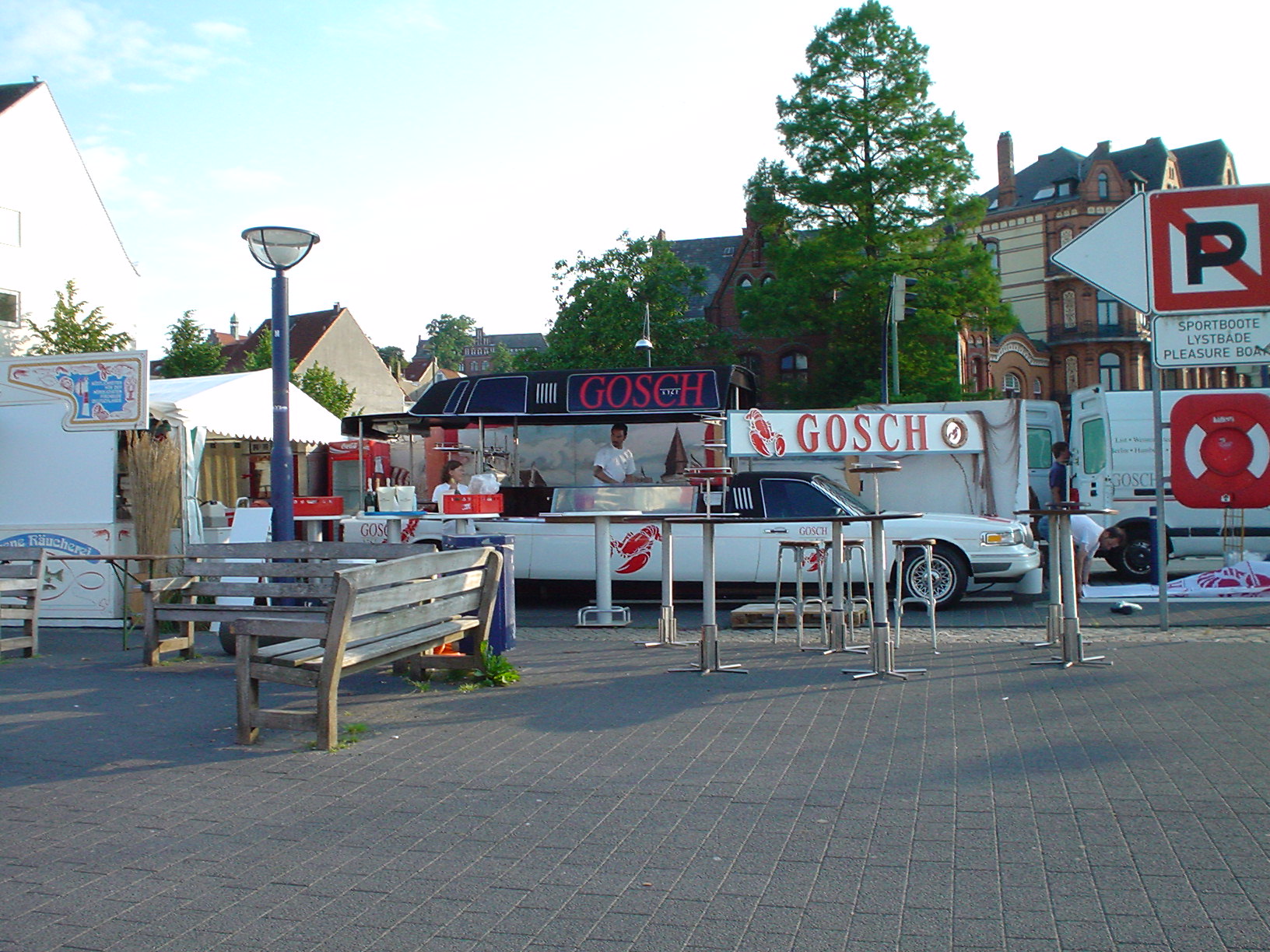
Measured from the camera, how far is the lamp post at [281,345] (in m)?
9.68

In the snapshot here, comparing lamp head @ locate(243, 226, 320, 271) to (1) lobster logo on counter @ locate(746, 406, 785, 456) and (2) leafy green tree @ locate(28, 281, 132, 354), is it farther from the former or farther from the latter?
(2) leafy green tree @ locate(28, 281, 132, 354)

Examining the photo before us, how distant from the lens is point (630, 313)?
138ft

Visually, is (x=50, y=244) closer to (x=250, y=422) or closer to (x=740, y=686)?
(x=250, y=422)

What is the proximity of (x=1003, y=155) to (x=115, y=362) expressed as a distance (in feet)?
206

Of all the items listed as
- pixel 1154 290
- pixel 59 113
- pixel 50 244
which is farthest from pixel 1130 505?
pixel 59 113

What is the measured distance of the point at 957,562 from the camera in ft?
41.1

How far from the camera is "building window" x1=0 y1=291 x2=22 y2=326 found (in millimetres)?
32281

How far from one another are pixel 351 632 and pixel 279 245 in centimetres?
492

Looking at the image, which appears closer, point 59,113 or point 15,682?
point 15,682

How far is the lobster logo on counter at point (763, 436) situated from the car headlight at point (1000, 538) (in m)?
3.49

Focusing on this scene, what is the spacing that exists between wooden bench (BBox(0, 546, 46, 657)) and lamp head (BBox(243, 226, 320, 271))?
3380mm

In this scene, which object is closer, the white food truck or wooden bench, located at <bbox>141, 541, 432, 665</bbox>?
wooden bench, located at <bbox>141, 541, 432, 665</bbox>

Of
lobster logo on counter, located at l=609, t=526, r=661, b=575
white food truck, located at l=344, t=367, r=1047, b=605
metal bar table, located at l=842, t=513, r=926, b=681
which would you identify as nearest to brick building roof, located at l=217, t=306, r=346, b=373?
white food truck, located at l=344, t=367, r=1047, b=605

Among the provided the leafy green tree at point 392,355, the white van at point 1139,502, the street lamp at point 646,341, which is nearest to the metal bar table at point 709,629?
the white van at point 1139,502
